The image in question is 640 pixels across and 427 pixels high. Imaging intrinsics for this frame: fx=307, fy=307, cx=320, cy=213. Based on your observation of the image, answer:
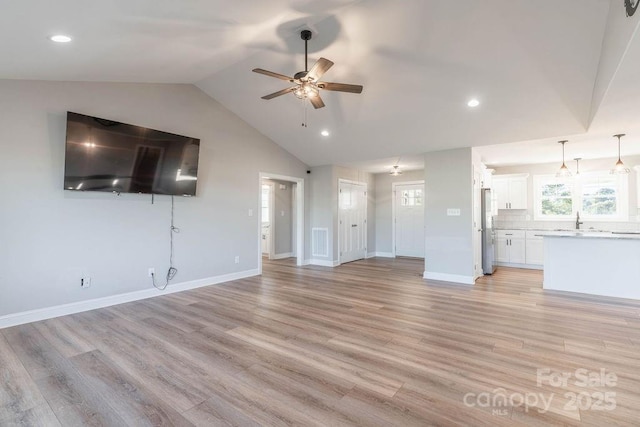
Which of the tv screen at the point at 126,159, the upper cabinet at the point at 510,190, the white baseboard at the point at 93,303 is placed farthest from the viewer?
the upper cabinet at the point at 510,190

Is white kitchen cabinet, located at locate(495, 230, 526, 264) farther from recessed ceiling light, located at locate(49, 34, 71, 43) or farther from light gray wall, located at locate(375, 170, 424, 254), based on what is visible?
recessed ceiling light, located at locate(49, 34, 71, 43)

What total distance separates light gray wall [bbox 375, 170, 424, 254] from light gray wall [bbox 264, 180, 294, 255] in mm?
2584

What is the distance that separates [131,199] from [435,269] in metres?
5.30

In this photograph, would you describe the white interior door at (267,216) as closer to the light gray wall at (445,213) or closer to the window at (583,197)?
the light gray wall at (445,213)

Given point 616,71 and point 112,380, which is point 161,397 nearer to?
point 112,380

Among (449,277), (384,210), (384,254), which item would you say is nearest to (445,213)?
(449,277)

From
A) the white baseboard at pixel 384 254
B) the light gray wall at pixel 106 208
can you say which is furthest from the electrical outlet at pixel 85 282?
the white baseboard at pixel 384 254

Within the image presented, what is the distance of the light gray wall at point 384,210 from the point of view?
9.01 m

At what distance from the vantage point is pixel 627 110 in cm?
368

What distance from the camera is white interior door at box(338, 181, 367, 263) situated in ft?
25.4

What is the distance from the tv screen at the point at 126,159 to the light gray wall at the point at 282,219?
12.0ft

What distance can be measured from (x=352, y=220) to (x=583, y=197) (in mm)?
5272

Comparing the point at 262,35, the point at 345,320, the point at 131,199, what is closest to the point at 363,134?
the point at 262,35

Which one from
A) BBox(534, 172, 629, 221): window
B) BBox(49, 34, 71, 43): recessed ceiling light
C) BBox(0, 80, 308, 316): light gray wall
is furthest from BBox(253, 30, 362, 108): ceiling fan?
BBox(534, 172, 629, 221): window
